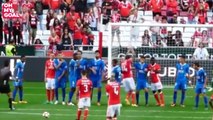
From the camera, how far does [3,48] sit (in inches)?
1770

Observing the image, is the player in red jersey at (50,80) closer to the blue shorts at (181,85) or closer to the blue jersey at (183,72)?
the blue shorts at (181,85)

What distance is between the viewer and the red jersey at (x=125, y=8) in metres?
47.5

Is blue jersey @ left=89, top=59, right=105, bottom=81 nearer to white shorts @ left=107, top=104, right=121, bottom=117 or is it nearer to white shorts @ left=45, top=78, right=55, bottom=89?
white shorts @ left=45, top=78, right=55, bottom=89

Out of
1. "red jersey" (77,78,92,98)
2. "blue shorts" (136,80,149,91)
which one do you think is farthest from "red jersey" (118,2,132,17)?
"red jersey" (77,78,92,98)

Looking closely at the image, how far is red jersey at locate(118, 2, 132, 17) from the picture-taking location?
1869 inches

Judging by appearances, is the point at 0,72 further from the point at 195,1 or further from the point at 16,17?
the point at 195,1

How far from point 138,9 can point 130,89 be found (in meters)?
13.1

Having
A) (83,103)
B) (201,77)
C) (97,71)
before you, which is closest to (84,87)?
(83,103)

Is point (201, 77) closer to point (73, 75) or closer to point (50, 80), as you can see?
point (73, 75)

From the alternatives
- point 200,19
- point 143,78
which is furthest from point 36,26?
point 143,78

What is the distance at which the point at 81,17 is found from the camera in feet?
155

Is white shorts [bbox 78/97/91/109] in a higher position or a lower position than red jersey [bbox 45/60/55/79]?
lower

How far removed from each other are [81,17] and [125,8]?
259 centimetres
